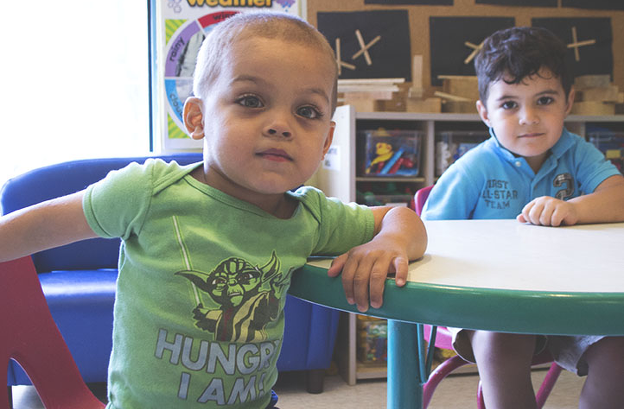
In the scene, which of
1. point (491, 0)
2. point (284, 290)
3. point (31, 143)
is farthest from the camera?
point (491, 0)

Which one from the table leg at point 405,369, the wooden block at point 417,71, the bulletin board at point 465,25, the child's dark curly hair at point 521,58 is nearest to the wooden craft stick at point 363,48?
the bulletin board at point 465,25

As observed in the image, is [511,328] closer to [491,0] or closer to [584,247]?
[584,247]

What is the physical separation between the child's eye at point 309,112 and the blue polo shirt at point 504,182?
0.70 meters

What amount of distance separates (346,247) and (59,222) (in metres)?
0.38

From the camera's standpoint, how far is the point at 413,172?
2.60 m

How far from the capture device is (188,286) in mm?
754

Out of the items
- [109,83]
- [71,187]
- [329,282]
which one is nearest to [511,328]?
[329,282]

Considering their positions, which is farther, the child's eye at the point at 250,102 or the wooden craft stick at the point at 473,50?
the wooden craft stick at the point at 473,50

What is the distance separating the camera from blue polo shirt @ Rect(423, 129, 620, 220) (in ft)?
4.69

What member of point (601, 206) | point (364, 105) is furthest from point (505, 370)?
point (364, 105)

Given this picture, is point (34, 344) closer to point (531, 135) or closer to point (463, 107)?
point (531, 135)

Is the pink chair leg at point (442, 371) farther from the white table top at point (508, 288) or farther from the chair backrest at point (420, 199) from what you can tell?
the white table top at point (508, 288)

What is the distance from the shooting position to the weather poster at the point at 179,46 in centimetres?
295

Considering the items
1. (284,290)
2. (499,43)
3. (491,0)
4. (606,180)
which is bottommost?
(284,290)
